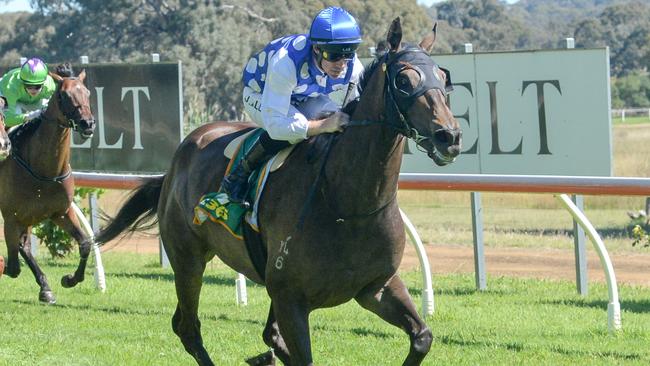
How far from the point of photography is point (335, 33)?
4934mm

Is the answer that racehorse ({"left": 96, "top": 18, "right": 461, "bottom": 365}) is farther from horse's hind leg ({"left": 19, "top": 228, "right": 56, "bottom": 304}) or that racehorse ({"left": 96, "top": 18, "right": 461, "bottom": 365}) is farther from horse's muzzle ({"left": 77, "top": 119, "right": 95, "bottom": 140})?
horse's hind leg ({"left": 19, "top": 228, "right": 56, "bottom": 304})

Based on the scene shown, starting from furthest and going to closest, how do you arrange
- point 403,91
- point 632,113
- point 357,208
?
point 632,113 → point 357,208 → point 403,91

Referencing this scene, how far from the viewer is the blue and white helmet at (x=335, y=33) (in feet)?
16.2

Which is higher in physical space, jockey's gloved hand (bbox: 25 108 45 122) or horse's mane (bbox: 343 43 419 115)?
horse's mane (bbox: 343 43 419 115)

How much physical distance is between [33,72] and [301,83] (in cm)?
473

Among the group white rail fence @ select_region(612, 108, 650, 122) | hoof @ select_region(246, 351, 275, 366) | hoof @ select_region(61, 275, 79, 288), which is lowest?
white rail fence @ select_region(612, 108, 650, 122)

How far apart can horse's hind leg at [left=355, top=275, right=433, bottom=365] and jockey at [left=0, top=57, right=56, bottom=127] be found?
4976 millimetres

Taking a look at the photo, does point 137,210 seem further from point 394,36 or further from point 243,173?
point 394,36

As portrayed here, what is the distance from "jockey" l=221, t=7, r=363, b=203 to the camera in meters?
4.95

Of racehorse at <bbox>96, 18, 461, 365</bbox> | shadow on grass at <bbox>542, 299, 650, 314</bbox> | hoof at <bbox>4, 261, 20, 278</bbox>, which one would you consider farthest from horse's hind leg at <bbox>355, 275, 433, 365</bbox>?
hoof at <bbox>4, 261, 20, 278</bbox>

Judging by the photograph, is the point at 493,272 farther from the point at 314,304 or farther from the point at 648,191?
the point at 314,304

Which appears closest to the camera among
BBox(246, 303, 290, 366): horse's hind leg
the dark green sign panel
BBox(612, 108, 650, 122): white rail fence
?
BBox(246, 303, 290, 366): horse's hind leg

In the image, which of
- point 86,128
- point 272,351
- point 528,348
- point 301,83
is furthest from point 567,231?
point 301,83

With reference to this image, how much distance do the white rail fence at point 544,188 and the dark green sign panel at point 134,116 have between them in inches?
94.7
